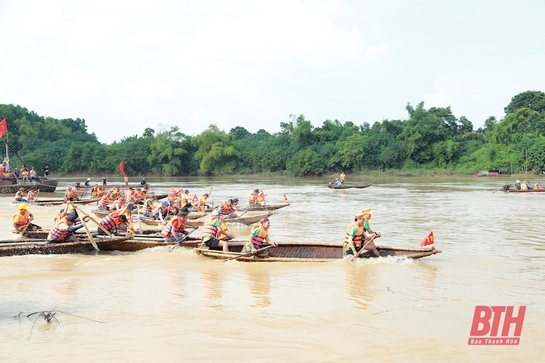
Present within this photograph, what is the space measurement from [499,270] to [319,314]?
4986mm

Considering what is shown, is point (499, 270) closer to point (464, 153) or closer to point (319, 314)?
point (319, 314)

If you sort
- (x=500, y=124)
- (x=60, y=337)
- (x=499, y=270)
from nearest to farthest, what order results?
(x=60, y=337) → (x=499, y=270) → (x=500, y=124)

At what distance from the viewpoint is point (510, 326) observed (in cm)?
739

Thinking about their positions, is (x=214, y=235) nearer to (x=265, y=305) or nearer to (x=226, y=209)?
(x=265, y=305)

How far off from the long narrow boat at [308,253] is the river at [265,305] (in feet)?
0.50

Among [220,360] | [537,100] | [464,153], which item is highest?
[537,100]

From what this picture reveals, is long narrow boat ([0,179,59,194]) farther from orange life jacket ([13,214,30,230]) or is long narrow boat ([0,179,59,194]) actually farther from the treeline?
the treeline

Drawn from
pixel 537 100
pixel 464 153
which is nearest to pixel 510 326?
pixel 464 153

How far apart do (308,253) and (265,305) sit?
3.61m

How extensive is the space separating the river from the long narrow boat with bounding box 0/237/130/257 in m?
0.16

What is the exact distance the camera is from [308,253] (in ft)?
39.0

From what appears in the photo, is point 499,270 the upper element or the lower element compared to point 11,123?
lower

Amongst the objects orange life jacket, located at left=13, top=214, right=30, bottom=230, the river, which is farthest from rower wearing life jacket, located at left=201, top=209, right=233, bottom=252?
orange life jacket, located at left=13, top=214, right=30, bottom=230

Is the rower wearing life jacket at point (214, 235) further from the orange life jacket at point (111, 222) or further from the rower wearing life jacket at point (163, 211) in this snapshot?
the rower wearing life jacket at point (163, 211)
